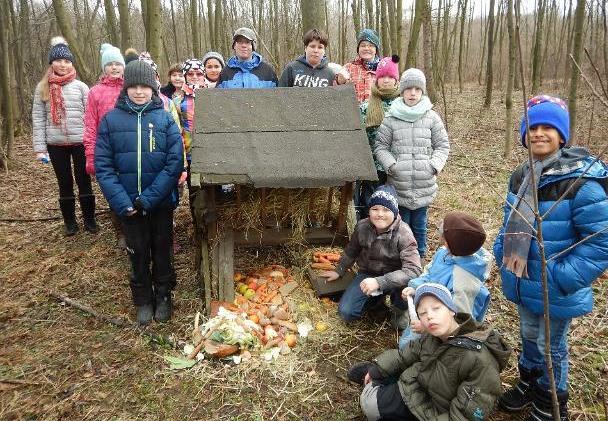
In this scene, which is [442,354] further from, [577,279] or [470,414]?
[577,279]

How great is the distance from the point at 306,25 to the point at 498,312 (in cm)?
467

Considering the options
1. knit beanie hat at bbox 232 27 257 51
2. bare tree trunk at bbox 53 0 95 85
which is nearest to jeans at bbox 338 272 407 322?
knit beanie hat at bbox 232 27 257 51

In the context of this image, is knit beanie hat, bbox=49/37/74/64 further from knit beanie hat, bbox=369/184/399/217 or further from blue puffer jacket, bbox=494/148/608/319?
blue puffer jacket, bbox=494/148/608/319

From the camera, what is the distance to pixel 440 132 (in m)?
4.02

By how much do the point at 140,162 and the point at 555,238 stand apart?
289 centimetres

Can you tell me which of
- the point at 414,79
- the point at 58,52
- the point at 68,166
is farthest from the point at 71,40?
the point at 414,79

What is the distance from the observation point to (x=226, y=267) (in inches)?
154

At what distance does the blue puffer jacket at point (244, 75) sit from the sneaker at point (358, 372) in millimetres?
3039

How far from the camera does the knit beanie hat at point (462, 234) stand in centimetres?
265

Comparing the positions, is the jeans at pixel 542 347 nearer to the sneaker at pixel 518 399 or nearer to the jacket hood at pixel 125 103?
the sneaker at pixel 518 399

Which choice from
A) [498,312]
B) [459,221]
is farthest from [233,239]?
[498,312]

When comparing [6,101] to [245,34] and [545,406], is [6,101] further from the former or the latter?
[545,406]

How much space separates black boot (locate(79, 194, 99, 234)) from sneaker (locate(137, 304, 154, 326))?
6.89ft

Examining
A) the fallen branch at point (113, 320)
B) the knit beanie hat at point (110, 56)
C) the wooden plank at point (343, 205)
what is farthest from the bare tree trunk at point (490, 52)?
the fallen branch at point (113, 320)
